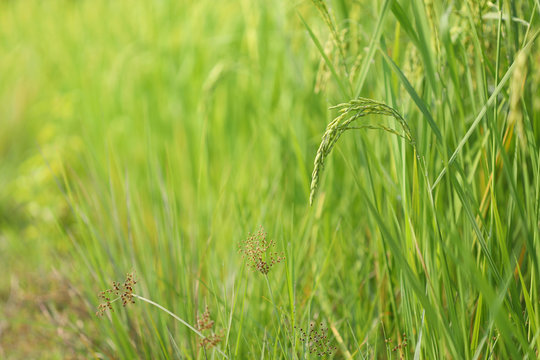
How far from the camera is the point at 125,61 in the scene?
264 centimetres

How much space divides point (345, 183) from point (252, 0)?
1.16 meters

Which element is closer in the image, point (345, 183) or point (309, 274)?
point (309, 274)

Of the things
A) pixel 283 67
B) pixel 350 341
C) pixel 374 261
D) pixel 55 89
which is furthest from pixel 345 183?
pixel 55 89

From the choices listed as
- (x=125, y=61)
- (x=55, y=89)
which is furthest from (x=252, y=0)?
(x=55, y=89)

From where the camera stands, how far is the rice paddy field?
2.84 feet

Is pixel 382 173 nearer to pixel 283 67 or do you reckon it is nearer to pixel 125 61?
pixel 283 67

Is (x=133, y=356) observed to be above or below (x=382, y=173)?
below

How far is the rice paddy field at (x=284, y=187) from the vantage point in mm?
866

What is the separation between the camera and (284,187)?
157 cm

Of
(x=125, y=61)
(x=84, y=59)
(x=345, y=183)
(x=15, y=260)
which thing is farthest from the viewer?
(x=84, y=59)

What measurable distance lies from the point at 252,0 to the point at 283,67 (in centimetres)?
44

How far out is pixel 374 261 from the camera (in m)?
1.28

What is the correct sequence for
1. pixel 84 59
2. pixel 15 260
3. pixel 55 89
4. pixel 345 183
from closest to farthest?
pixel 345 183 → pixel 15 260 → pixel 84 59 → pixel 55 89

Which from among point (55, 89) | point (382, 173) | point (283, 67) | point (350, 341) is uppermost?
point (55, 89)
